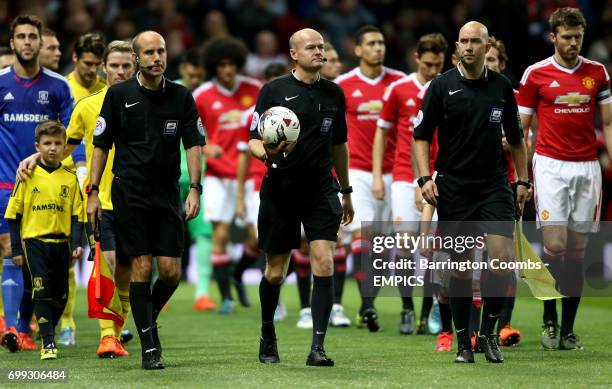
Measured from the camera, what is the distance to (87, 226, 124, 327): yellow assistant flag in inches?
385

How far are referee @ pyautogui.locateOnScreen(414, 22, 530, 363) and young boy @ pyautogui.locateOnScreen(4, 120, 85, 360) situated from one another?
3.08 m

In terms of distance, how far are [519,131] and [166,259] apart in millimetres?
2808

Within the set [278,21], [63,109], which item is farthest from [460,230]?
[278,21]

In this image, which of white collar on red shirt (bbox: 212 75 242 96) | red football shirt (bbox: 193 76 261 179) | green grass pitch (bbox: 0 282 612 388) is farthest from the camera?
white collar on red shirt (bbox: 212 75 242 96)

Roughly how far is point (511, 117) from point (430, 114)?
61cm

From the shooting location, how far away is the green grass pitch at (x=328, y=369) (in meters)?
8.42

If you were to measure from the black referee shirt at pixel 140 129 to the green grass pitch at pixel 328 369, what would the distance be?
1.47m

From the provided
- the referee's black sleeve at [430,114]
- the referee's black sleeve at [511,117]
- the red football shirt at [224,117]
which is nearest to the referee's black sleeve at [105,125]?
the referee's black sleeve at [430,114]

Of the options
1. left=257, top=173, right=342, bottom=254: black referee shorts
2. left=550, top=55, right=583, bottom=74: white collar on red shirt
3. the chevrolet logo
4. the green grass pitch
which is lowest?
the green grass pitch

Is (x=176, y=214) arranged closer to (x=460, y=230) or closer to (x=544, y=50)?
(x=460, y=230)

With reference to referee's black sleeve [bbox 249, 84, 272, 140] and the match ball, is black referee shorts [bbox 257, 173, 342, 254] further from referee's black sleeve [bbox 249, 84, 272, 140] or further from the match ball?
the match ball

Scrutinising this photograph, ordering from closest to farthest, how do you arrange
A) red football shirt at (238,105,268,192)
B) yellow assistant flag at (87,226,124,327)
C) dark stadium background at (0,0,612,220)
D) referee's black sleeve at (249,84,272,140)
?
referee's black sleeve at (249,84,272,140) → yellow assistant flag at (87,226,124,327) → red football shirt at (238,105,268,192) → dark stadium background at (0,0,612,220)

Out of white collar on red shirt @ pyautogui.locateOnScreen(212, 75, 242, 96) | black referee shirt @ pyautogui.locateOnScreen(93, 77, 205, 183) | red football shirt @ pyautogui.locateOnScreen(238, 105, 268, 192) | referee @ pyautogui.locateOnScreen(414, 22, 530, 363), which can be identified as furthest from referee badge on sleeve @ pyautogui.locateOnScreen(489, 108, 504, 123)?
white collar on red shirt @ pyautogui.locateOnScreen(212, 75, 242, 96)

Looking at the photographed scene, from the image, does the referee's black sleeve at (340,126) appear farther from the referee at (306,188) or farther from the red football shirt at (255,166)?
the red football shirt at (255,166)
